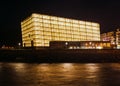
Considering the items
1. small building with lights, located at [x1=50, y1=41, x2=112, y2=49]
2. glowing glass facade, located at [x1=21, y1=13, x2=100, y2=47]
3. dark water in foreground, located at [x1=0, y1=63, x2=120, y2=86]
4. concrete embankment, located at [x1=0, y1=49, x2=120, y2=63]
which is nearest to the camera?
→ dark water in foreground, located at [x1=0, y1=63, x2=120, y2=86]

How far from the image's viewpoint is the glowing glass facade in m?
112

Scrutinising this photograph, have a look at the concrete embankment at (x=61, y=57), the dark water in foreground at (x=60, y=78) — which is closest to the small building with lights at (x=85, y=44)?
the concrete embankment at (x=61, y=57)

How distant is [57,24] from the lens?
118250 millimetres

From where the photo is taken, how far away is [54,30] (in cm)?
11694

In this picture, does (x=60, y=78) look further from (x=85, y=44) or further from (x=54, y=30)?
(x=85, y=44)

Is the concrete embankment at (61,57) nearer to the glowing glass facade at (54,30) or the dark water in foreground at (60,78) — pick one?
the dark water in foreground at (60,78)

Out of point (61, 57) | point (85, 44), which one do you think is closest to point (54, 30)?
point (85, 44)

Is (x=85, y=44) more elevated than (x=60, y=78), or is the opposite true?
(x=85, y=44)

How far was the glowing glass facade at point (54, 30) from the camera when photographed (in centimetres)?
11206

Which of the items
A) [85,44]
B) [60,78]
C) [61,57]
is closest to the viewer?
[60,78]

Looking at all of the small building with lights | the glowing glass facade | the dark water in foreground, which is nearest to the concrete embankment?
the dark water in foreground

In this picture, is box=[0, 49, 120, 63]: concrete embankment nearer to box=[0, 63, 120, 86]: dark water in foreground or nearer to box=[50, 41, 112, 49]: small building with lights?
box=[0, 63, 120, 86]: dark water in foreground

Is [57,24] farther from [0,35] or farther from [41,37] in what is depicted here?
[0,35]

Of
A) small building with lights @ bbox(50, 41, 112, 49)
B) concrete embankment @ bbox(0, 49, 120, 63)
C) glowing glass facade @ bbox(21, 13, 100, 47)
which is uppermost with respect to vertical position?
glowing glass facade @ bbox(21, 13, 100, 47)
